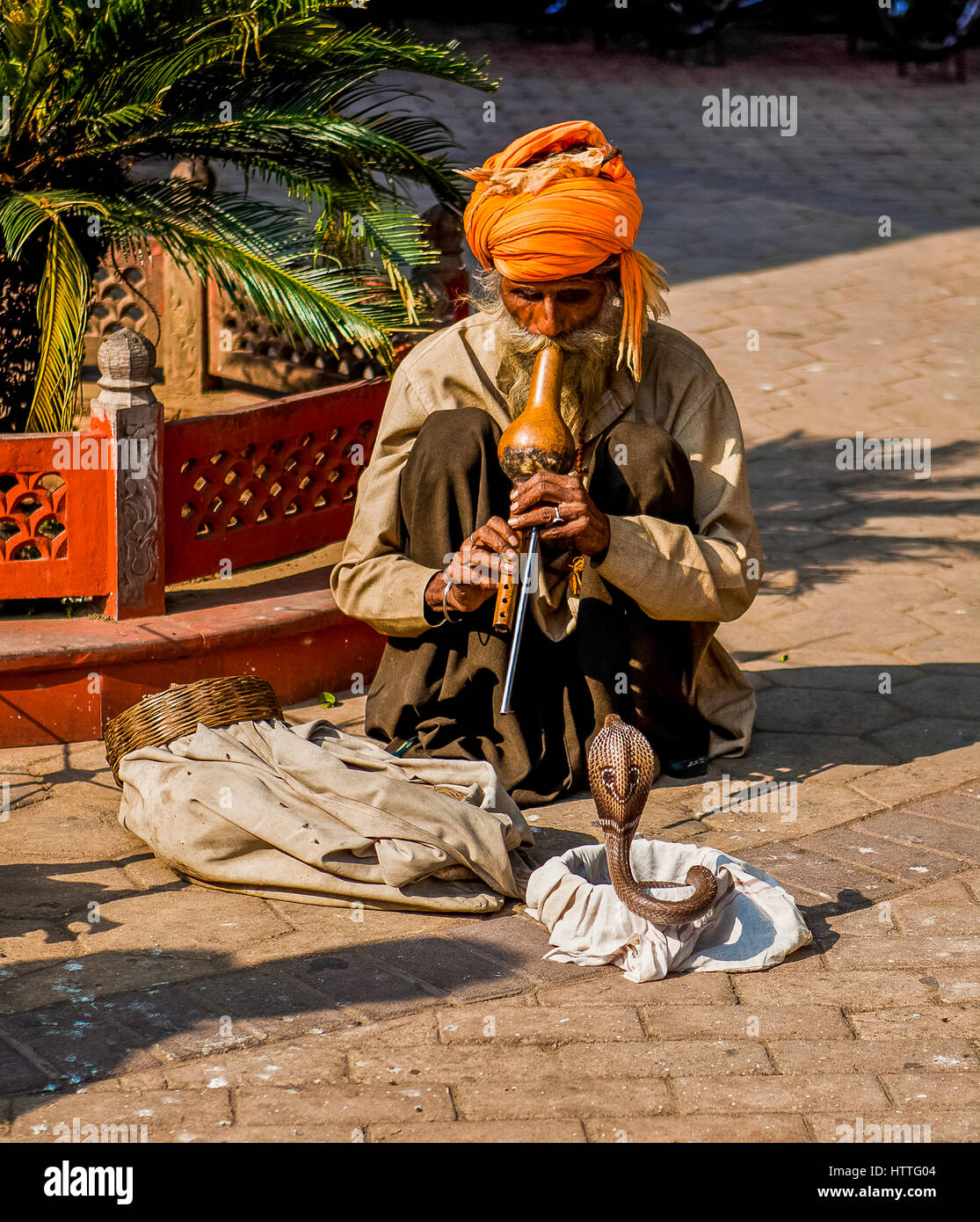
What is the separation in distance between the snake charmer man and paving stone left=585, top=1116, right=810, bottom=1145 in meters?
1.35

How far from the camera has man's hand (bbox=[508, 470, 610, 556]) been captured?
3.69 meters

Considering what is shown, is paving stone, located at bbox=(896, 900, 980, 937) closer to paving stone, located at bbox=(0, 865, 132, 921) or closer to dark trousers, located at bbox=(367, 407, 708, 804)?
dark trousers, located at bbox=(367, 407, 708, 804)

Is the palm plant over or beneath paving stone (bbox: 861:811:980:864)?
over

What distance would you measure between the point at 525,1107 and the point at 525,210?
2014mm

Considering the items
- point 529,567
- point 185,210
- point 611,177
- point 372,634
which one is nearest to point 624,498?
point 529,567

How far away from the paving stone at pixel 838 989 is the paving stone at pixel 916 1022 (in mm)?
27

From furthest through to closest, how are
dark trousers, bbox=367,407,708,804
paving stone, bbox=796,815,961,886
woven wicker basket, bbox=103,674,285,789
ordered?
dark trousers, bbox=367,407,708,804 < woven wicker basket, bbox=103,674,285,789 < paving stone, bbox=796,815,961,886

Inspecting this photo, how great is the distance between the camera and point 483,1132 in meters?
2.85

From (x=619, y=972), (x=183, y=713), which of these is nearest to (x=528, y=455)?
(x=183, y=713)

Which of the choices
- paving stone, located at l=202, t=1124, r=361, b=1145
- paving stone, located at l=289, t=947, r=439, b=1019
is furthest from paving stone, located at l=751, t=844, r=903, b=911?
paving stone, located at l=202, t=1124, r=361, b=1145

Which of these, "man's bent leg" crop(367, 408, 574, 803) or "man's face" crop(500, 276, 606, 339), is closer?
"man's face" crop(500, 276, 606, 339)

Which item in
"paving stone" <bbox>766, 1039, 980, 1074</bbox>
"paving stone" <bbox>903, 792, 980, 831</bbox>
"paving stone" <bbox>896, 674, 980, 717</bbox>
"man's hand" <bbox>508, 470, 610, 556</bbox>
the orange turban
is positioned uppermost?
the orange turban

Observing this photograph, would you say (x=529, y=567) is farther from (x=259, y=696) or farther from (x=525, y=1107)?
(x=525, y=1107)

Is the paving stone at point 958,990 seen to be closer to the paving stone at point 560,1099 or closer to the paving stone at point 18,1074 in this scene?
the paving stone at point 560,1099
